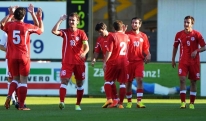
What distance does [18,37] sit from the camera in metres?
18.6

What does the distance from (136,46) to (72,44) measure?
2.31 m

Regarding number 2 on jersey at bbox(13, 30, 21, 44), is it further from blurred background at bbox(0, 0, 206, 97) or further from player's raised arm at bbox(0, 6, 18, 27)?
blurred background at bbox(0, 0, 206, 97)

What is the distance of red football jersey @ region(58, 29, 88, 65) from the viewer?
1886 cm

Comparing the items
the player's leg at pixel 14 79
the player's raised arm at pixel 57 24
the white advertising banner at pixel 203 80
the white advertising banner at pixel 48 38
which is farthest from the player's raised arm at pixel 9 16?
the white advertising banner at pixel 48 38

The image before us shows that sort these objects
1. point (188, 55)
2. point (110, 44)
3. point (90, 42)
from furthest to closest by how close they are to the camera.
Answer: point (90, 42), point (188, 55), point (110, 44)

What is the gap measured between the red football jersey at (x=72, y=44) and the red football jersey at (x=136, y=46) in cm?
199

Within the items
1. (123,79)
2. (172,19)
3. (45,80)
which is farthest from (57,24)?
(172,19)

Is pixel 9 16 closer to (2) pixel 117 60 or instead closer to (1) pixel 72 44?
(1) pixel 72 44

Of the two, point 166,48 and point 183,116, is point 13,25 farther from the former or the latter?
point 166,48

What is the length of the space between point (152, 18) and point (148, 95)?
14.9 m

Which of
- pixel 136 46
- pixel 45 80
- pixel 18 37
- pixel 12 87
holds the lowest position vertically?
pixel 45 80

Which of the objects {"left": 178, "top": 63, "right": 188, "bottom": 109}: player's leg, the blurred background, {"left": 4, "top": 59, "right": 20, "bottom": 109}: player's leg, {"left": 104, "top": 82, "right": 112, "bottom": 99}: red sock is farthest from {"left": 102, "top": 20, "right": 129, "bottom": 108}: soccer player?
the blurred background

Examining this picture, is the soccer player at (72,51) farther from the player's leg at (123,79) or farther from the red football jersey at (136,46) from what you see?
the red football jersey at (136,46)

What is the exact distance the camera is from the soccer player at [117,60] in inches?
777
